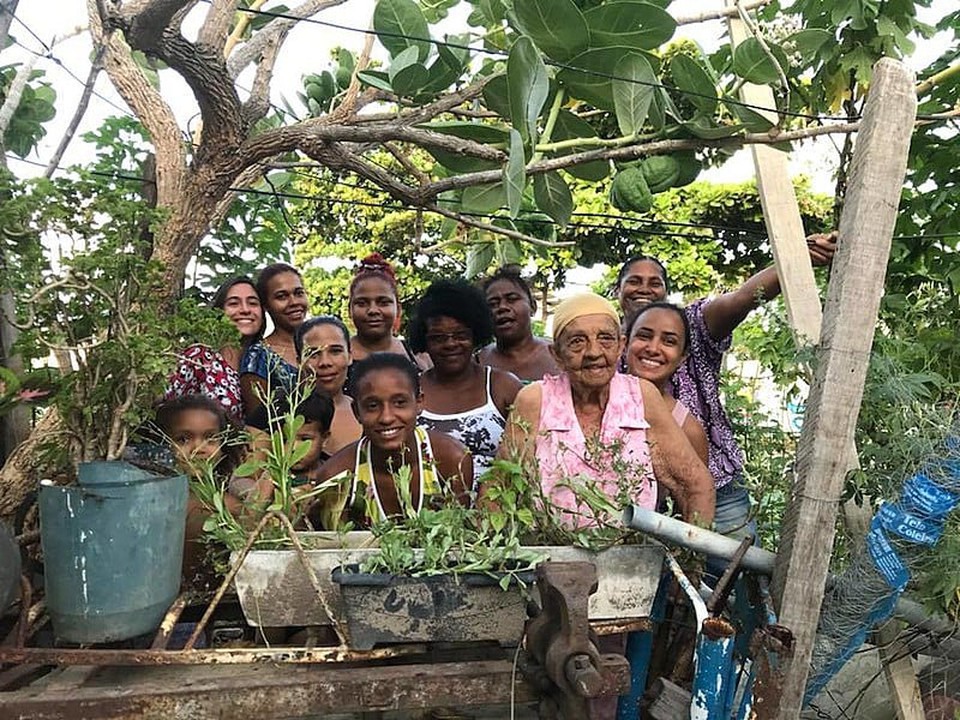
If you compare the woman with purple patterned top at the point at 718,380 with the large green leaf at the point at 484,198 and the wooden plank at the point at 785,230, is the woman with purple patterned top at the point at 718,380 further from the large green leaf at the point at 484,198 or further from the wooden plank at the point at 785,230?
the large green leaf at the point at 484,198

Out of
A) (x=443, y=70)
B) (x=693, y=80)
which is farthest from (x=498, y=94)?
(x=693, y=80)

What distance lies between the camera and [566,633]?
5.04 feet

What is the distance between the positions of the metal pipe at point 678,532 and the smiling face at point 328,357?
1.73 metres

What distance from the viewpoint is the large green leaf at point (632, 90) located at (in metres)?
2.13

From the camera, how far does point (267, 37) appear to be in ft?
10.8

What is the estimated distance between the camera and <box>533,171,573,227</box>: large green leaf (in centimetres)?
256

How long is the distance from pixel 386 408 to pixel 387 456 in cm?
15

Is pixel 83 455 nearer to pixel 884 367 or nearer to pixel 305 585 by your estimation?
pixel 305 585

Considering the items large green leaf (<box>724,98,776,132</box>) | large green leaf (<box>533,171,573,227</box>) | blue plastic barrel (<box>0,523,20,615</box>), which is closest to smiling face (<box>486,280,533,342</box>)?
large green leaf (<box>533,171,573,227</box>)

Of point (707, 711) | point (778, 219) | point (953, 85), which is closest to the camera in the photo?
point (707, 711)

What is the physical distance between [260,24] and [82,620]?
123 inches

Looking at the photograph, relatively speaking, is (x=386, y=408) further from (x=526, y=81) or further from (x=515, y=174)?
(x=526, y=81)

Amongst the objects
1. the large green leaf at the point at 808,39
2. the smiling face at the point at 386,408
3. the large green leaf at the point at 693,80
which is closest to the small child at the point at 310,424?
the smiling face at the point at 386,408

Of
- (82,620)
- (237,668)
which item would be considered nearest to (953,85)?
(237,668)
